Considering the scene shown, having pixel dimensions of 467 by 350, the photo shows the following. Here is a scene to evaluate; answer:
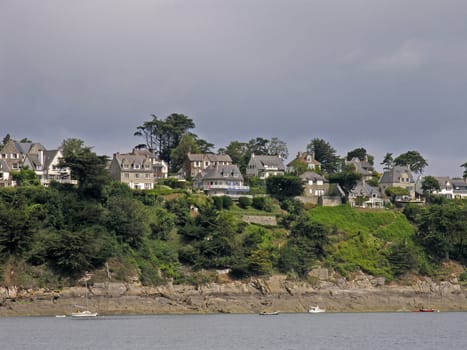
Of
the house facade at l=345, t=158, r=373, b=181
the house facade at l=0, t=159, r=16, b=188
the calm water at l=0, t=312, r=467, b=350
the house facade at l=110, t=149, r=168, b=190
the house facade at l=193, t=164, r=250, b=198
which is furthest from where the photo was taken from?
the house facade at l=345, t=158, r=373, b=181

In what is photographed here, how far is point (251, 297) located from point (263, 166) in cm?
5135

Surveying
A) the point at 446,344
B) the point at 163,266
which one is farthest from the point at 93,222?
the point at 446,344

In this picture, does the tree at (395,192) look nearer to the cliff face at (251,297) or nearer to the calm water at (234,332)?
the cliff face at (251,297)

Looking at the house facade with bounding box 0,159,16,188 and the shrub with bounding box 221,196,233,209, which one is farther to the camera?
the house facade with bounding box 0,159,16,188

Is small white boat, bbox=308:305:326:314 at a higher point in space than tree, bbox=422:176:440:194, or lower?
lower

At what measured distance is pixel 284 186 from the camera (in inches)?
5433

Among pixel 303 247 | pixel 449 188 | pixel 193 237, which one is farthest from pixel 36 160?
pixel 449 188

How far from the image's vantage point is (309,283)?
115000mm

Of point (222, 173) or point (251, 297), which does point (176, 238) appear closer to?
point (251, 297)

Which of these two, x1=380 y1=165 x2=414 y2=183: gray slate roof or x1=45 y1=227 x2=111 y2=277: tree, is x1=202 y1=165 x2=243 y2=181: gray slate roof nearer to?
x1=380 y1=165 x2=414 y2=183: gray slate roof

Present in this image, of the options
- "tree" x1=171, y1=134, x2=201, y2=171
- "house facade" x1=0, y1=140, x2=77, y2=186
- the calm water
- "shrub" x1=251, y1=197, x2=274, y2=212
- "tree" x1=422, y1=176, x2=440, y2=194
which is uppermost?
"tree" x1=171, y1=134, x2=201, y2=171

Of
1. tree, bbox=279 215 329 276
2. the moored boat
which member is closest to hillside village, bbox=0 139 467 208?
tree, bbox=279 215 329 276

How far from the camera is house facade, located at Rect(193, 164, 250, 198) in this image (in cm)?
13800

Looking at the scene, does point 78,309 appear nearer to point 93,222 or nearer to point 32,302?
point 32,302
